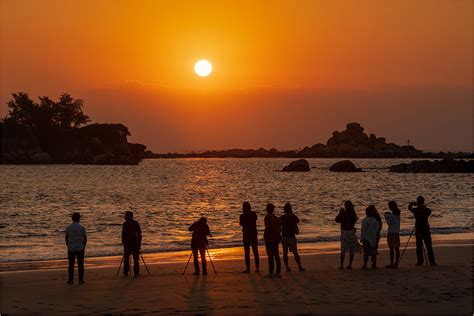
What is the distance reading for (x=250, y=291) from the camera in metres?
17.4

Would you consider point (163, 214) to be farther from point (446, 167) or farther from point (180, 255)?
point (446, 167)

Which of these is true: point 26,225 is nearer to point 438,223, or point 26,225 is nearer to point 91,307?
point 438,223

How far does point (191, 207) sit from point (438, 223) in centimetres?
2607

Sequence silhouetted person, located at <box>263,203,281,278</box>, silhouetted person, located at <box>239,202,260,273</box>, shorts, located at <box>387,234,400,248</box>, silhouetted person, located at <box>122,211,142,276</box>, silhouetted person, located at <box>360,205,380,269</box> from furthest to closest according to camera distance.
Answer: shorts, located at <box>387,234,400,248</box>
silhouetted person, located at <box>360,205,380,269</box>
silhouetted person, located at <box>122,211,142,276</box>
silhouetted person, located at <box>239,202,260,273</box>
silhouetted person, located at <box>263,203,281,278</box>

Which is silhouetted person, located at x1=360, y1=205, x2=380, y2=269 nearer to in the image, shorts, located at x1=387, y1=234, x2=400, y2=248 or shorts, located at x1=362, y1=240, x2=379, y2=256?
shorts, located at x1=362, y1=240, x2=379, y2=256

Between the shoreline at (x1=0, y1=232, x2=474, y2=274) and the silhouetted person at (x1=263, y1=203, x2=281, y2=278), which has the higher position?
the silhouetted person at (x1=263, y1=203, x2=281, y2=278)

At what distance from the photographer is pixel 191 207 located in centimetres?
6588

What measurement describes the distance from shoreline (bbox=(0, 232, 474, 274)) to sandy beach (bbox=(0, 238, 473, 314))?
80.3 inches

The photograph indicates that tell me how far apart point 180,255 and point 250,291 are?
10.8 m

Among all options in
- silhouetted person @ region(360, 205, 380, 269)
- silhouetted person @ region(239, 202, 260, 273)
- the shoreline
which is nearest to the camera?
silhouetted person @ region(239, 202, 260, 273)

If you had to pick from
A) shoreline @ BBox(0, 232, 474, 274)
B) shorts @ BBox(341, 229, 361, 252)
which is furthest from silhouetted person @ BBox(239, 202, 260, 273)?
shoreline @ BBox(0, 232, 474, 274)

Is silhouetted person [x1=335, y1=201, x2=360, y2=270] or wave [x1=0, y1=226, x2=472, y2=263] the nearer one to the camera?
Answer: silhouetted person [x1=335, y1=201, x2=360, y2=270]

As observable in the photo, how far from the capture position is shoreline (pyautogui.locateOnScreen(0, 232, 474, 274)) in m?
24.8

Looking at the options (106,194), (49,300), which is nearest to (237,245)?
(49,300)
